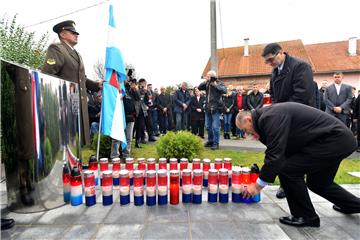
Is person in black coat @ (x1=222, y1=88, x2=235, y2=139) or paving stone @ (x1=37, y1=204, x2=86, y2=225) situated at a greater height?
person in black coat @ (x1=222, y1=88, x2=235, y2=139)

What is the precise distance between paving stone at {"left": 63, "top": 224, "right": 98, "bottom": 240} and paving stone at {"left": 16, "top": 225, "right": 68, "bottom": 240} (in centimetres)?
7

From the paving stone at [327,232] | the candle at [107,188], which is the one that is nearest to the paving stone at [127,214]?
the candle at [107,188]

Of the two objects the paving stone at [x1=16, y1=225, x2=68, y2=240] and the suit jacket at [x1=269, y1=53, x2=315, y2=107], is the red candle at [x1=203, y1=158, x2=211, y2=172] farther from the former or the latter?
the paving stone at [x1=16, y1=225, x2=68, y2=240]

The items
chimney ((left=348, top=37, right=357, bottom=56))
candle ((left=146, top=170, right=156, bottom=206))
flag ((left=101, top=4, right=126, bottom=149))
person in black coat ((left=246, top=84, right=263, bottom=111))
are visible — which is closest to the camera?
candle ((left=146, top=170, right=156, bottom=206))

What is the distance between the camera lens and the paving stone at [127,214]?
2641mm

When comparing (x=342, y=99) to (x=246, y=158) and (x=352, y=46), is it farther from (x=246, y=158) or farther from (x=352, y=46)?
(x=352, y=46)

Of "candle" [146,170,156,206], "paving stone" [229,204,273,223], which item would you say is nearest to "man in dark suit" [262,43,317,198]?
"paving stone" [229,204,273,223]

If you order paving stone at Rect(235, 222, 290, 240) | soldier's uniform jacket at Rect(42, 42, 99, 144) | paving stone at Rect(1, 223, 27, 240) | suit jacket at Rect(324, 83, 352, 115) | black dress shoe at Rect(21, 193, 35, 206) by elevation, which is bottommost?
paving stone at Rect(235, 222, 290, 240)

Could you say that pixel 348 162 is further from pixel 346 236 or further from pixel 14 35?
pixel 14 35

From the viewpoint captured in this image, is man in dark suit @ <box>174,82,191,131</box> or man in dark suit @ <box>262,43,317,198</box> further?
man in dark suit @ <box>174,82,191,131</box>

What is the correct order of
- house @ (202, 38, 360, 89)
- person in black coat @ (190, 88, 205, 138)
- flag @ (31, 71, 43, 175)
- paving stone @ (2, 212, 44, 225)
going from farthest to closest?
house @ (202, 38, 360, 89) → person in black coat @ (190, 88, 205, 138) → flag @ (31, 71, 43, 175) → paving stone @ (2, 212, 44, 225)

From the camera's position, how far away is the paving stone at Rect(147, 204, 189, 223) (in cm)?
267

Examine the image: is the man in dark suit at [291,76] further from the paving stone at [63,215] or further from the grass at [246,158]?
the paving stone at [63,215]

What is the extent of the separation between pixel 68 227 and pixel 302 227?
2.31 metres
